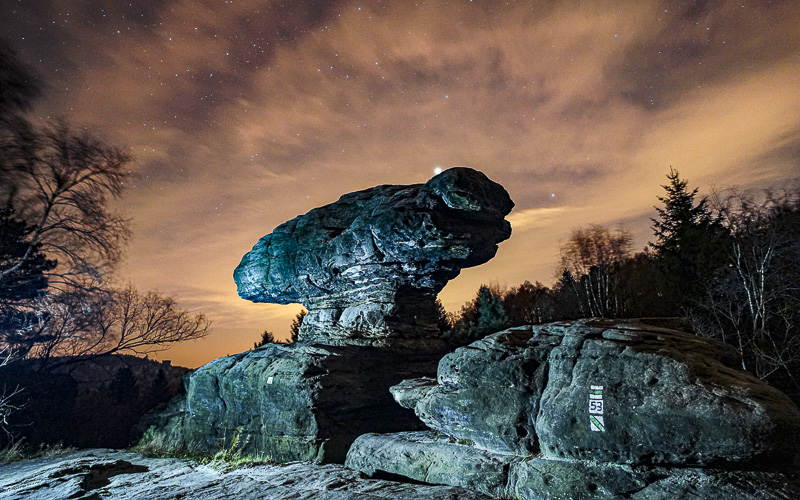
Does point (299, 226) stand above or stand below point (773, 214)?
above

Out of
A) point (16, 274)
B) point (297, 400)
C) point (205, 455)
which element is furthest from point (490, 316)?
point (16, 274)

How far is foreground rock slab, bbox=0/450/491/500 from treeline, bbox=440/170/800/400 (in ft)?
23.2

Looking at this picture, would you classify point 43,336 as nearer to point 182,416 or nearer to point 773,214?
point 182,416

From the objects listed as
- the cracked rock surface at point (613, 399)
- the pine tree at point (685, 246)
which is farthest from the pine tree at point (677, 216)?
the cracked rock surface at point (613, 399)

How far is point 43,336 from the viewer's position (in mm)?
18578

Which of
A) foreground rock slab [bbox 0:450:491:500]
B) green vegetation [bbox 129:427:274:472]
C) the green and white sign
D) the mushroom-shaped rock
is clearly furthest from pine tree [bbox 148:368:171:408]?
the green and white sign

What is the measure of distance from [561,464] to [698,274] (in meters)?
24.6

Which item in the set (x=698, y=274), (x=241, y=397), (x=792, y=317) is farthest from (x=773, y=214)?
(x=241, y=397)

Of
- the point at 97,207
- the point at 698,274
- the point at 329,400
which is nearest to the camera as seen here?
the point at 329,400

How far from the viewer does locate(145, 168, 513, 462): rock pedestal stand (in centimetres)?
1212

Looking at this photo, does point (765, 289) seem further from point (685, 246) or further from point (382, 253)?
point (382, 253)

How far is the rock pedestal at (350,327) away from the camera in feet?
39.8

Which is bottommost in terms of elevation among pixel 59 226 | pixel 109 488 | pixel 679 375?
pixel 109 488

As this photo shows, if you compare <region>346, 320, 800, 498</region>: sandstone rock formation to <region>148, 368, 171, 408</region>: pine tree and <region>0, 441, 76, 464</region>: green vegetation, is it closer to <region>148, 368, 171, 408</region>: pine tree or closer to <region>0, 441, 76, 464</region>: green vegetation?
<region>0, 441, 76, 464</region>: green vegetation
